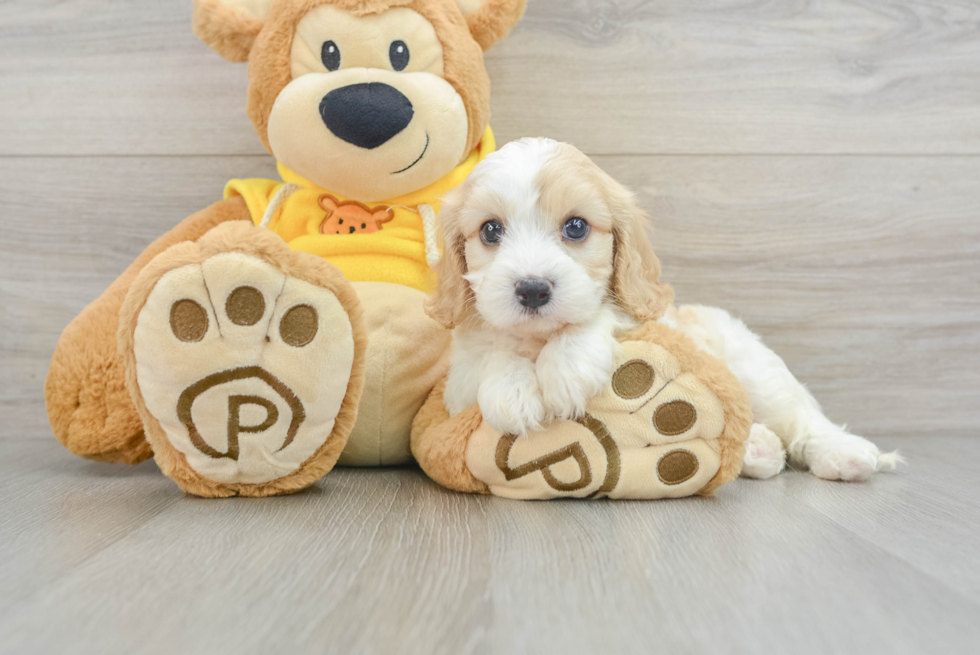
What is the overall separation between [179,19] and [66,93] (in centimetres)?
36

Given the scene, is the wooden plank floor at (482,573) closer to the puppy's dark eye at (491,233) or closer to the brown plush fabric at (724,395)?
the brown plush fabric at (724,395)

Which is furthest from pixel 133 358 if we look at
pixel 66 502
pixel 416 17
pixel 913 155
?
pixel 913 155

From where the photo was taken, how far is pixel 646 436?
1.09 metres

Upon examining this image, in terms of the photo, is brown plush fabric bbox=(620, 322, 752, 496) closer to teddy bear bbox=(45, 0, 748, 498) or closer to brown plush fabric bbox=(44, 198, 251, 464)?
teddy bear bbox=(45, 0, 748, 498)

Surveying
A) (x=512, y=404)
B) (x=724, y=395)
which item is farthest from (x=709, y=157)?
(x=512, y=404)

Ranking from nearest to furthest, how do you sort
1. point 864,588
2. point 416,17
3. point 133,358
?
1. point 864,588
2. point 133,358
3. point 416,17

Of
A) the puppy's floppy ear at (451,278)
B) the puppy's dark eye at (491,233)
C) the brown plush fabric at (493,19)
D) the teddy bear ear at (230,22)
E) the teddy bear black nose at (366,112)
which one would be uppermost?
the brown plush fabric at (493,19)

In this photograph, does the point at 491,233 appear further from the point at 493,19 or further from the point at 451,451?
the point at 493,19

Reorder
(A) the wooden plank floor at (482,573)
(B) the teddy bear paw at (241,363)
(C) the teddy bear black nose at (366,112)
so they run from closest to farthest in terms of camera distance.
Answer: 1. (A) the wooden plank floor at (482,573)
2. (B) the teddy bear paw at (241,363)
3. (C) the teddy bear black nose at (366,112)

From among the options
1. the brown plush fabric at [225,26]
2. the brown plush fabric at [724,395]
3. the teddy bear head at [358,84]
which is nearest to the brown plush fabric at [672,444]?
the brown plush fabric at [724,395]

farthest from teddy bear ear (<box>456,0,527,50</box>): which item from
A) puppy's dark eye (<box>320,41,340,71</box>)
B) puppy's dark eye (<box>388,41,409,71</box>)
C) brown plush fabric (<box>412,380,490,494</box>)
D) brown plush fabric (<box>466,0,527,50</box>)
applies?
brown plush fabric (<box>412,380,490,494</box>)

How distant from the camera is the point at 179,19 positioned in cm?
177

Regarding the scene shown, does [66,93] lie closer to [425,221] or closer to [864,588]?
[425,221]

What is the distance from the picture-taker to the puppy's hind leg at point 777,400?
1396 millimetres
